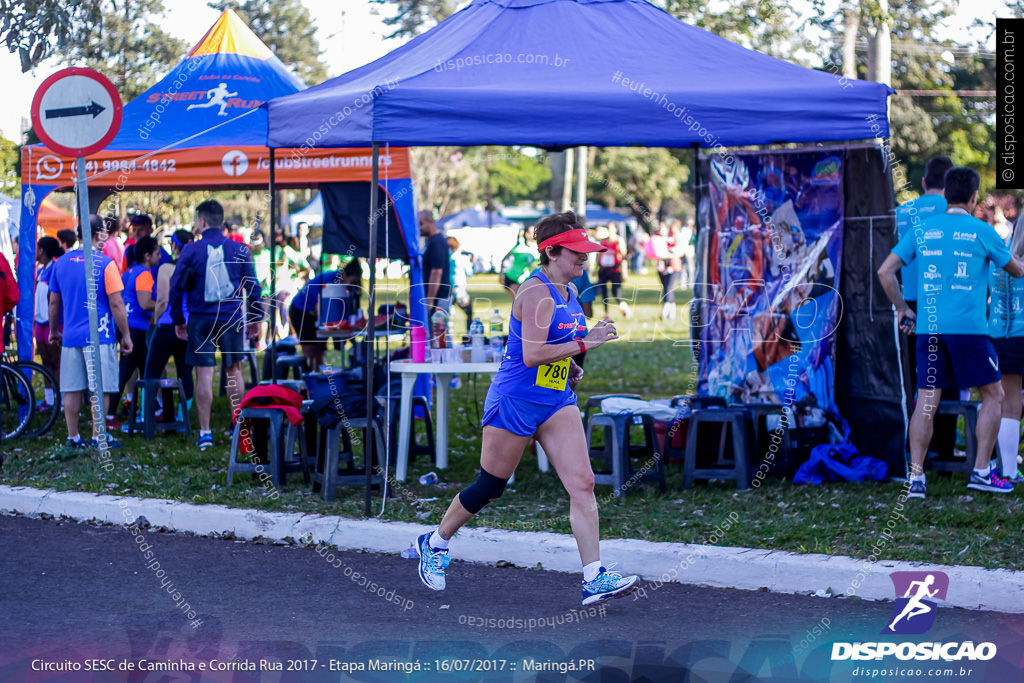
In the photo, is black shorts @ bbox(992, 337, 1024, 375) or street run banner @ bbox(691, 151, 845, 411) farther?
street run banner @ bbox(691, 151, 845, 411)

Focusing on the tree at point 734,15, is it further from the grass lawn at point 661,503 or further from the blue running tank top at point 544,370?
the blue running tank top at point 544,370

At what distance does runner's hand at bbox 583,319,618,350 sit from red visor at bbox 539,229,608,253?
1.24 ft

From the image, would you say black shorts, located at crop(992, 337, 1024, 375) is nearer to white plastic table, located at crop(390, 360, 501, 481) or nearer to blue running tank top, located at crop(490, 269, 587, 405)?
white plastic table, located at crop(390, 360, 501, 481)

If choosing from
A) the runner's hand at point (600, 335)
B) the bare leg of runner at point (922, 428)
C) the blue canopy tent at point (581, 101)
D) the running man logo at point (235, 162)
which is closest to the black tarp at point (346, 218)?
the running man logo at point (235, 162)

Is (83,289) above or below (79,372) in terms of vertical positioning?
above

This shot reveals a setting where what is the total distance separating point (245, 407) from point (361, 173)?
163 inches

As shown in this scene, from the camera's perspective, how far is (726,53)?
8.46 meters

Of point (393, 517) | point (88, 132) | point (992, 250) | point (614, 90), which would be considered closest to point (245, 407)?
point (393, 517)

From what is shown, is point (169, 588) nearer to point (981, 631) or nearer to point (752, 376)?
point (981, 631)

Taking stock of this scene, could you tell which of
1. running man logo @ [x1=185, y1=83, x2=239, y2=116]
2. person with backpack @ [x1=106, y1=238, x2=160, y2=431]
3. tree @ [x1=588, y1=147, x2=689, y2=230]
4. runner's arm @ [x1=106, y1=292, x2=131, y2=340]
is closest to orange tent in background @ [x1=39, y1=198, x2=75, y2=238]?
running man logo @ [x1=185, y1=83, x2=239, y2=116]

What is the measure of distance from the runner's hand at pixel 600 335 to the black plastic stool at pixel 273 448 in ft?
11.9

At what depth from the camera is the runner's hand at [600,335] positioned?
521 cm

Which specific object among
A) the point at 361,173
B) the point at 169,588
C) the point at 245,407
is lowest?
the point at 169,588

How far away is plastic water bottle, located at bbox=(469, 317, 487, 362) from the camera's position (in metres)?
8.59
